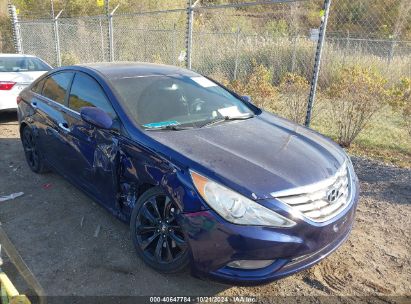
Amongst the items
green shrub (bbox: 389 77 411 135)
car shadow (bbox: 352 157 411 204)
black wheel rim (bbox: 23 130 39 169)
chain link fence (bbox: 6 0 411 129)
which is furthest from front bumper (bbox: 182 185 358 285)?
chain link fence (bbox: 6 0 411 129)

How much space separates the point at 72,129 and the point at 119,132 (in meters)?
0.87

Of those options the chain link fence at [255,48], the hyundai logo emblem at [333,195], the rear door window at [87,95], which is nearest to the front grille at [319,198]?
the hyundai logo emblem at [333,195]

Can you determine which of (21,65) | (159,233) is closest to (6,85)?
(21,65)

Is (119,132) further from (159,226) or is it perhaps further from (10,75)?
(10,75)

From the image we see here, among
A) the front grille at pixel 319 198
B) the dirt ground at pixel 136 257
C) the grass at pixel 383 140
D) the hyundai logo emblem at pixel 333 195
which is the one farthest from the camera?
the grass at pixel 383 140

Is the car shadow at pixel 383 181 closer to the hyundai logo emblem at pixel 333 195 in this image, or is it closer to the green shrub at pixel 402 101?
the green shrub at pixel 402 101

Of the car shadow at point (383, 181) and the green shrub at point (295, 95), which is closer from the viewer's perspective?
the car shadow at point (383, 181)

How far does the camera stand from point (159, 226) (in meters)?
2.76

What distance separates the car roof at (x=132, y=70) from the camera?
362cm

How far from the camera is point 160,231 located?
2.75 m

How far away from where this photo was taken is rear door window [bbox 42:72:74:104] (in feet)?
13.2

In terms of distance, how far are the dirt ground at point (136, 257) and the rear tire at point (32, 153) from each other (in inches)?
10.6

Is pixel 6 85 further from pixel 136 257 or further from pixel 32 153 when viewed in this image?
pixel 136 257

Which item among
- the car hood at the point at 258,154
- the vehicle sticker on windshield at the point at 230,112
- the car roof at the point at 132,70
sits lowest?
the car hood at the point at 258,154
